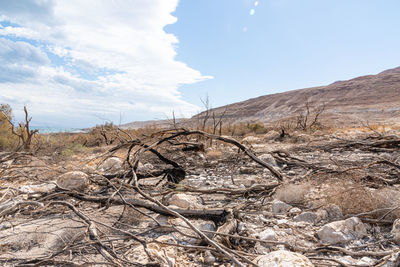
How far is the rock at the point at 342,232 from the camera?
1.61 m

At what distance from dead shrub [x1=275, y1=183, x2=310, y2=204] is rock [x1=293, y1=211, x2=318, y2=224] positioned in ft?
1.03

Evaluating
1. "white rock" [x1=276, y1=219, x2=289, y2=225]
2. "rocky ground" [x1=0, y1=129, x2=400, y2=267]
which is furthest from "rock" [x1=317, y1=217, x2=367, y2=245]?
"white rock" [x1=276, y1=219, x2=289, y2=225]

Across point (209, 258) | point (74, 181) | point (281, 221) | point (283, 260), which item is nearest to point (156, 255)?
point (209, 258)

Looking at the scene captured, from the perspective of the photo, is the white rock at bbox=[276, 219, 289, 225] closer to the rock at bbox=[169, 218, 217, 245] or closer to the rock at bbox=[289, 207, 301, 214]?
the rock at bbox=[289, 207, 301, 214]

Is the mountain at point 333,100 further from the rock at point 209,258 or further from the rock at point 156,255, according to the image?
the rock at point 156,255

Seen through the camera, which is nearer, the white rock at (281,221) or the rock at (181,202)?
the white rock at (281,221)

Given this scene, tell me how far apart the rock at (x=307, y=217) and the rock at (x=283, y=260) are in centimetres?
90

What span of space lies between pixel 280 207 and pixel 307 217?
28cm

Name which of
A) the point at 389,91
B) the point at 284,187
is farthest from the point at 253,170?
the point at 389,91

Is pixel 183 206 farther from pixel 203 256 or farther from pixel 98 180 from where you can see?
pixel 98 180

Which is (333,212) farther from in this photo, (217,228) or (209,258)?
(209,258)

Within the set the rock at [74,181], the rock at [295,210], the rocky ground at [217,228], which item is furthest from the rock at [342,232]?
the rock at [74,181]

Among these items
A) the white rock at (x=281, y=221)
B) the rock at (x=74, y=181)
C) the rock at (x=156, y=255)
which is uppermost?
the rock at (x=74, y=181)

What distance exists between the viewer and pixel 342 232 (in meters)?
1.66
